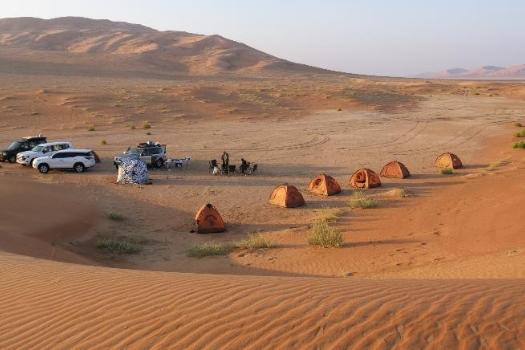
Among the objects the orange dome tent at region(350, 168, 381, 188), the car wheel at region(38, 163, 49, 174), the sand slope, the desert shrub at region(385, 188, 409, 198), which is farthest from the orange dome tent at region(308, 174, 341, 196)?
the sand slope

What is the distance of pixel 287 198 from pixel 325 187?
2.25 m

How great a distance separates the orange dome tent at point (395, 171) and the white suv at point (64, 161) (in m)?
13.2

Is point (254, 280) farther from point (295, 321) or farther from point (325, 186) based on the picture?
point (325, 186)

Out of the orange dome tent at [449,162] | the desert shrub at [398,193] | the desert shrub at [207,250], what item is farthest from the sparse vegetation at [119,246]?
the orange dome tent at [449,162]

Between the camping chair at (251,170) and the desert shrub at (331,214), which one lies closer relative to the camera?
the desert shrub at (331,214)

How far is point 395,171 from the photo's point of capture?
2441cm

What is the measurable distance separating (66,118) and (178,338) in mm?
42374

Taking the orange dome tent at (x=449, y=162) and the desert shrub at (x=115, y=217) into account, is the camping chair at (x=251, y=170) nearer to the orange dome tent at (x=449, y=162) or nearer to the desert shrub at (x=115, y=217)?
the desert shrub at (x=115, y=217)

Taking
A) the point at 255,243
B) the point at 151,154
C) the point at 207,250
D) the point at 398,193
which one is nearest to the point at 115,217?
the point at 207,250

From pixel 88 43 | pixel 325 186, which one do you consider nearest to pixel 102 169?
pixel 325 186

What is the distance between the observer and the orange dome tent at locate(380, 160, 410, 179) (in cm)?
2423

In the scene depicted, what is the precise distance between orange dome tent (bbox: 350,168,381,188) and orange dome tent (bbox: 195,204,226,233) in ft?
24.2

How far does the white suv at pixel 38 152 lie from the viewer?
25.7m

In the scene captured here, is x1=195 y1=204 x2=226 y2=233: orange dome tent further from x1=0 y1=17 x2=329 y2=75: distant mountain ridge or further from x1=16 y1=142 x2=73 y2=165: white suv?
x1=0 y1=17 x2=329 y2=75: distant mountain ridge
